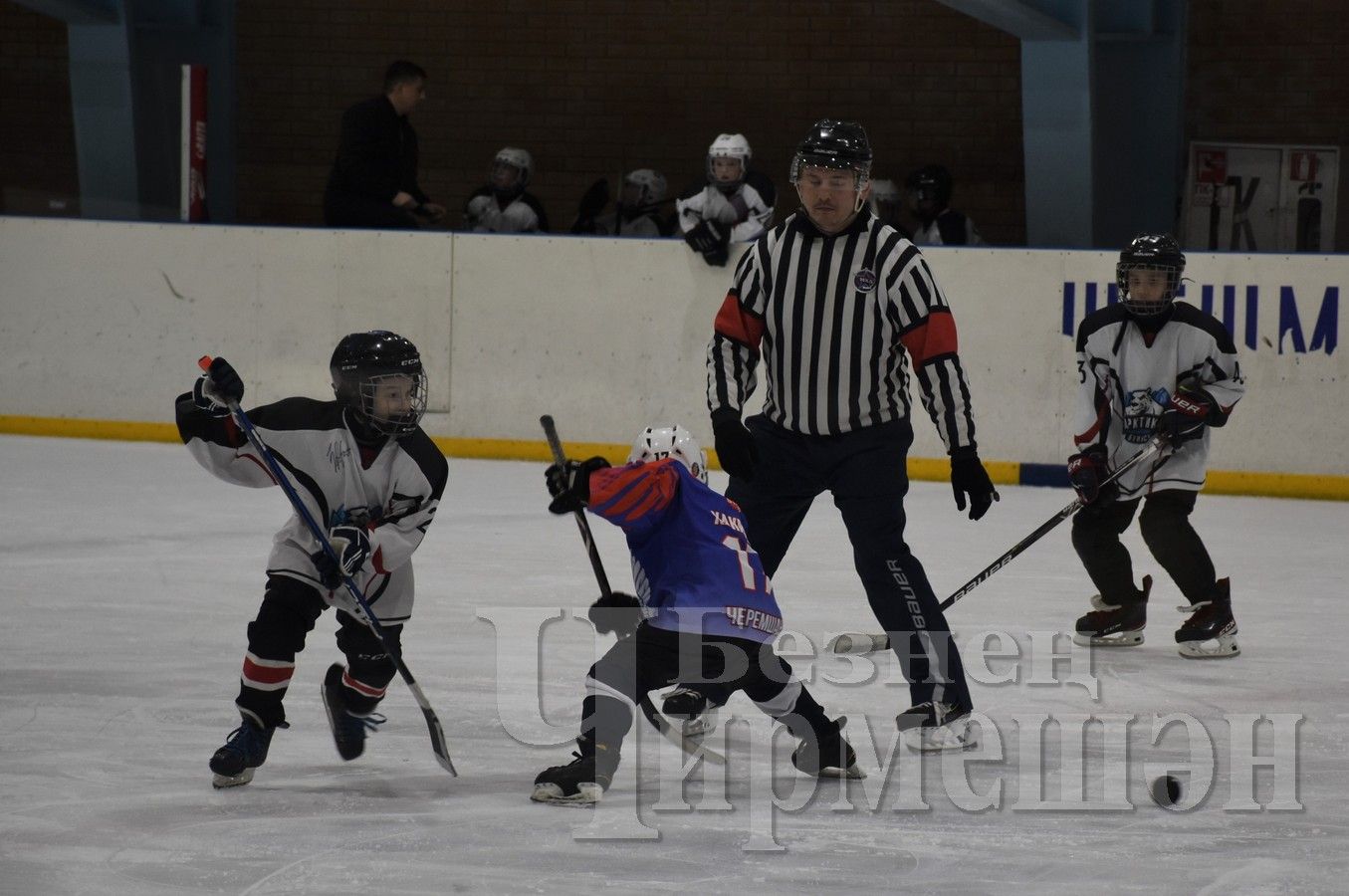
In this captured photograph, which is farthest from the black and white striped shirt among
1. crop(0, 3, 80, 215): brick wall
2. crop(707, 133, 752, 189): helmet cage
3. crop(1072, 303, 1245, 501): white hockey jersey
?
crop(0, 3, 80, 215): brick wall

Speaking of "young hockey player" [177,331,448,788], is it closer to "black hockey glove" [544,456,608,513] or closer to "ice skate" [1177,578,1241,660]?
"black hockey glove" [544,456,608,513]

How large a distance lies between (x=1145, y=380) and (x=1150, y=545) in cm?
43

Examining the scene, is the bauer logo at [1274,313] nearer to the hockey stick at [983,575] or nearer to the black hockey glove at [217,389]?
the hockey stick at [983,575]

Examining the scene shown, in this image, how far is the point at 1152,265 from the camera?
4465mm

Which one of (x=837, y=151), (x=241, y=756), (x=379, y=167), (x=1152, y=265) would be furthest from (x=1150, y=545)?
(x=379, y=167)

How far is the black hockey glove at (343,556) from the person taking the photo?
3.04m

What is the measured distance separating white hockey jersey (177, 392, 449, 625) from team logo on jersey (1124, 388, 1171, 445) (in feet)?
6.82

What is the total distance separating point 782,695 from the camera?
3.23 meters

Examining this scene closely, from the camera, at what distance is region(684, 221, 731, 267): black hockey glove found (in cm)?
765

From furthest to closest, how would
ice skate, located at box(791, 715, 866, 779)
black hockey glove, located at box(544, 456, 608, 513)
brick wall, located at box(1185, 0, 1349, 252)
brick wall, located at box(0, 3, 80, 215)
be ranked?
brick wall, located at box(0, 3, 80, 215), brick wall, located at box(1185, 0, 1349, 252), ice skate, located at box(791, 715, 866, 779), black hockey glove, located at box(544, 456, 608, 513)

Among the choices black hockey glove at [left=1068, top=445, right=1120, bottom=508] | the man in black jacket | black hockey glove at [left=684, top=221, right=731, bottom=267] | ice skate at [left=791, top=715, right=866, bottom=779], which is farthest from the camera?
the man in black jacket

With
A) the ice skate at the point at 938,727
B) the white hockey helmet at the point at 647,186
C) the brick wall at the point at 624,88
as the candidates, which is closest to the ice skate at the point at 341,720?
the ice skate at the point at 938,727

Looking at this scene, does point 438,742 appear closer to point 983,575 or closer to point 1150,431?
point 983,575

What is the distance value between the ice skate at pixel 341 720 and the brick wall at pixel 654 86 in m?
7.75
